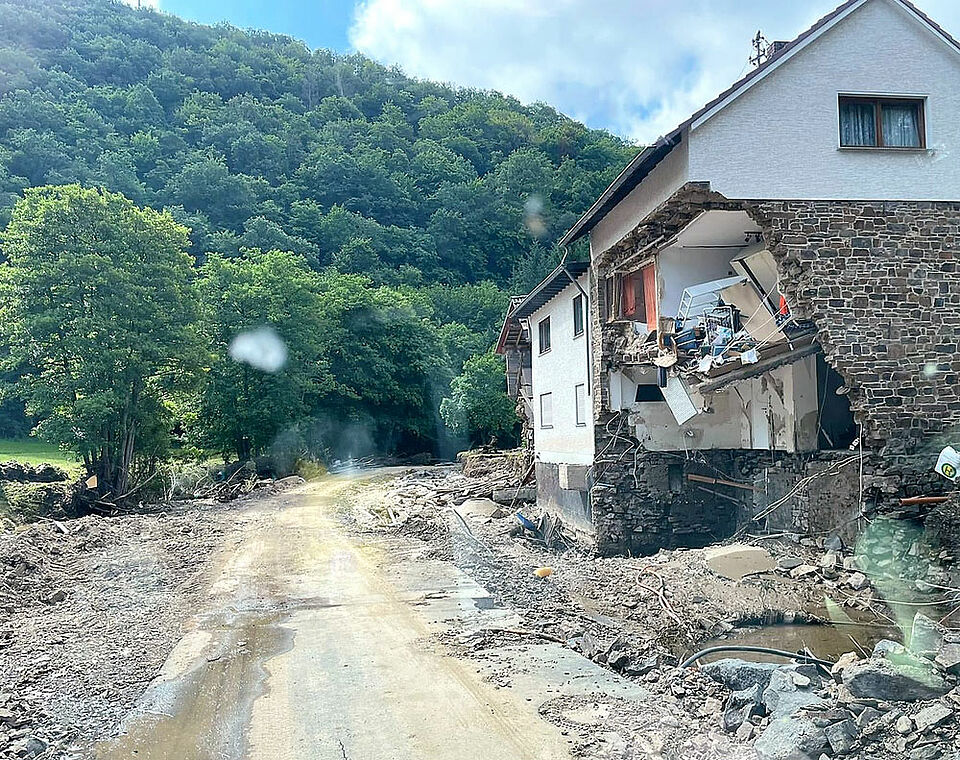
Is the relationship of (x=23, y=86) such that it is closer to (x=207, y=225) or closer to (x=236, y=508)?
(x=207, y=225)

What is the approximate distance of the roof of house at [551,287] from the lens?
861 inches

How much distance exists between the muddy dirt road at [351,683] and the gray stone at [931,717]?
2.88 meters

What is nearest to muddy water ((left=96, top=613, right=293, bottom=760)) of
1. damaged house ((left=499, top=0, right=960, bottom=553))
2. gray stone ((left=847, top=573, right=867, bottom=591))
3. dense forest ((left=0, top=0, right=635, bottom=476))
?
gray stone ((left=847, top=573, right=867, bottom=591))

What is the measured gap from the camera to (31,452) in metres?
46.6

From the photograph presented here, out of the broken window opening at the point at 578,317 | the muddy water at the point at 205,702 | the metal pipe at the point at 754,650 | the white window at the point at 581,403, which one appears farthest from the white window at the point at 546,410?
the metal pipe at the point at 754,650

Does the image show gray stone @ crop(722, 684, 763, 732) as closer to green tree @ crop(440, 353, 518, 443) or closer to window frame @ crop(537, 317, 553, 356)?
window frame @ crop(537, 317, 553, 356)

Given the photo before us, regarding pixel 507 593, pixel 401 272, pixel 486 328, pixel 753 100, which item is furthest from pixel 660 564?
pixel 401 272

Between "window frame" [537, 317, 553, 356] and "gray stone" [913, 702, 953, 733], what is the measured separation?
20.4 meters

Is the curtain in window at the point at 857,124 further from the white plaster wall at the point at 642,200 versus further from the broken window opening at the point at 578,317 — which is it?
the broken window opening at the point at 578,317

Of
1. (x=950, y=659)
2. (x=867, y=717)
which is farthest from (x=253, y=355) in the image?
(x=867, y=717)

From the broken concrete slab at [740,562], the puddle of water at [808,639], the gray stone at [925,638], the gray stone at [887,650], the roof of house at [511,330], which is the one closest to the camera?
the gray stone at [887,650]

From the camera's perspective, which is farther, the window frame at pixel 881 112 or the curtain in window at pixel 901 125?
the curtain in window at pixel 901 125

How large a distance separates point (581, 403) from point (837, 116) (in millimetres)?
10416

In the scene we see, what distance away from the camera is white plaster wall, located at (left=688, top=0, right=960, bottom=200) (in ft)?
51.7
